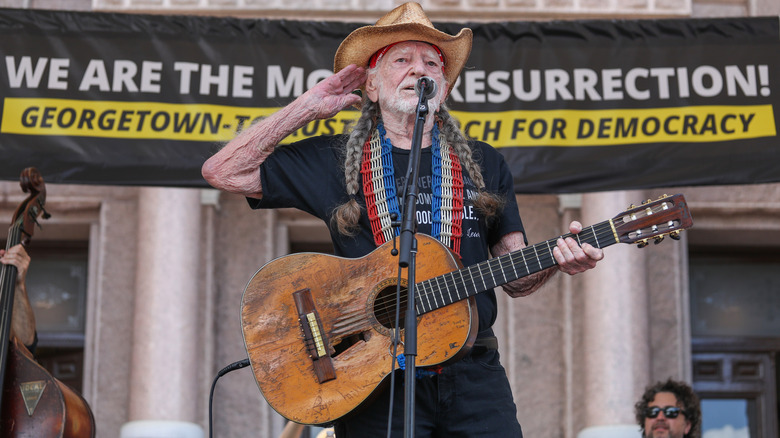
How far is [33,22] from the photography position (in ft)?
21.0

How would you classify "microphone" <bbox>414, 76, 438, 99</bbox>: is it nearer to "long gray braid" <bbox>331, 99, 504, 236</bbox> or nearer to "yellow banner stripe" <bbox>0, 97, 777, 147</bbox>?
"long gray braid" <bbox>331, 99, 504, 236</bbox>

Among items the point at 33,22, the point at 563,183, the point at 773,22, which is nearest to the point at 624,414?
the point at 563,183

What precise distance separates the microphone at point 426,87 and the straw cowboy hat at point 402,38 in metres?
0.45

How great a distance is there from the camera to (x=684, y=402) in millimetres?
6492

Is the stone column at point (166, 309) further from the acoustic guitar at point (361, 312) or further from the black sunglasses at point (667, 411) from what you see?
the acoustic guitar at point (361, 312)

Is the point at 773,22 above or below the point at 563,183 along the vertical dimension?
above

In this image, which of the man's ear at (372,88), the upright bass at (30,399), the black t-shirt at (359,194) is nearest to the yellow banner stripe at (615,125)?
the man's ear at (372,88)

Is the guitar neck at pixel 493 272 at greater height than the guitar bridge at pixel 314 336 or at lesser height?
greater

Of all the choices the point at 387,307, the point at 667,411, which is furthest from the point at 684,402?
the point at 387,307

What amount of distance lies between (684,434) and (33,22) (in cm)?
447

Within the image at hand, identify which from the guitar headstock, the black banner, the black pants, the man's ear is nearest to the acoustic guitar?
the guitar headstock

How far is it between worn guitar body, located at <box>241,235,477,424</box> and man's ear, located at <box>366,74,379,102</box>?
2.35 feet

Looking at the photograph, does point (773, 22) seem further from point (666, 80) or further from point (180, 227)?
point (180, 227)

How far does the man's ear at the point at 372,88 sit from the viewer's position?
4086 mm
